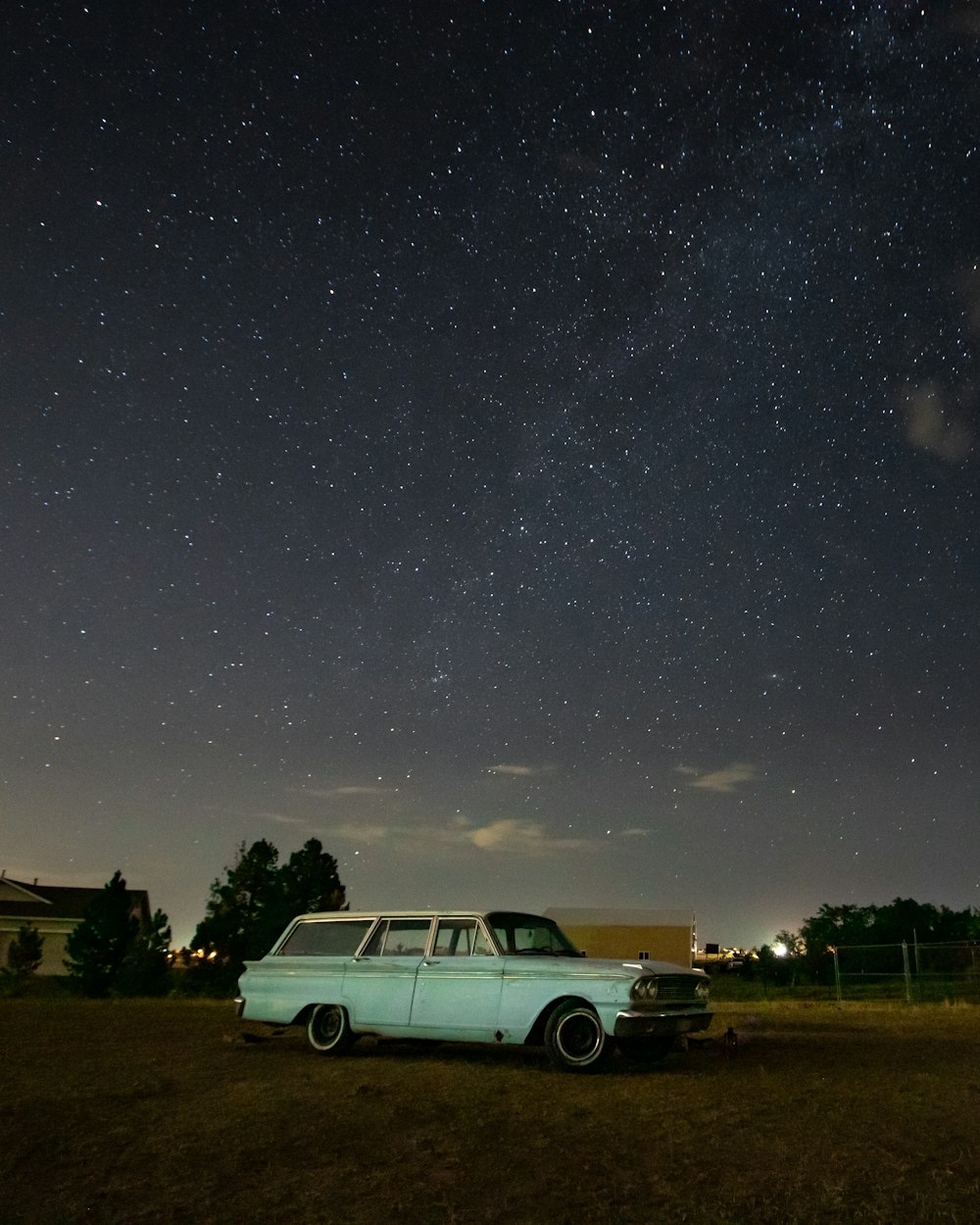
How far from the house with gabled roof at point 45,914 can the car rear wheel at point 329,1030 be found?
30.1 metres

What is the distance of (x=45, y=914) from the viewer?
43.8m

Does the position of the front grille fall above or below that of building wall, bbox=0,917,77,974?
below

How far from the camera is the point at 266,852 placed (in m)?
36.2

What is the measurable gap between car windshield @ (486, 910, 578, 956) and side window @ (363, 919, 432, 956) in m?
0.79

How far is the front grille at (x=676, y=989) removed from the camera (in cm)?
956

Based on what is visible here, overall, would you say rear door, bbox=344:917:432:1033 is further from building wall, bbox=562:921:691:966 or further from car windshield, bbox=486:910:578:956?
building wall, bbox=562:921:691:966

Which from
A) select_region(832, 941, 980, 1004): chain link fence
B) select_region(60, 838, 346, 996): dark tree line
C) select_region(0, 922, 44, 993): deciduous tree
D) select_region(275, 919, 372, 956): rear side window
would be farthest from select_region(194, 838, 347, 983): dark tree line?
select_region(275, 919, 372, 956): rear side window

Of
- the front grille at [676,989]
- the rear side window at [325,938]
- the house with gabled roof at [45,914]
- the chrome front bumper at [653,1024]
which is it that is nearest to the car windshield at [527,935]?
the front grille at [676,989]

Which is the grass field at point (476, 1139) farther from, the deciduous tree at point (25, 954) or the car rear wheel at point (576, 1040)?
the deciduous tree at point (25, 954)

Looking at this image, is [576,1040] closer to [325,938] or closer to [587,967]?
[587,967]

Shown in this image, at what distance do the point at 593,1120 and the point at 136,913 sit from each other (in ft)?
149

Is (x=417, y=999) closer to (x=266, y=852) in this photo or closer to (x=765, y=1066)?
(x=765, y=1066)

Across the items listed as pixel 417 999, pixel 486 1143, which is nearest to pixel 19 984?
pixel 417 999

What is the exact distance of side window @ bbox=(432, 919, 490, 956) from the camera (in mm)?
10391
